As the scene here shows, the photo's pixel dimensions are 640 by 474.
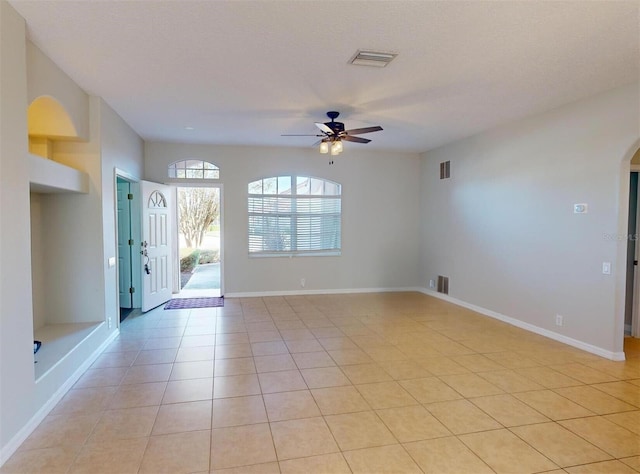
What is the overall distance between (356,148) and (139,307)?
4616 mm

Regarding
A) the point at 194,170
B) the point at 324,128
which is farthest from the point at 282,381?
the point at 194,170

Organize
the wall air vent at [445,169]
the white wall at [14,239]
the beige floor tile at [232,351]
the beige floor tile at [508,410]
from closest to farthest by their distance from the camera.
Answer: the white wall at [14,239] → the beige floor tile at [508,410] → the beige floor tile at [232,351] → the wall air vent at [445,169]

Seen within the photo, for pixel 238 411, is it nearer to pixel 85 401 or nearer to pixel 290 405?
pixel 290 405

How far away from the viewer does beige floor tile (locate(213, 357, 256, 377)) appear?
3486mm

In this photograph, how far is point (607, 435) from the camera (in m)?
2.47

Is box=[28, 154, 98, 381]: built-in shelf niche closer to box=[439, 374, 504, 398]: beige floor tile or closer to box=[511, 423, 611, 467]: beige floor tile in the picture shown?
box=[439, 374, 504, 398]: beige floor tile

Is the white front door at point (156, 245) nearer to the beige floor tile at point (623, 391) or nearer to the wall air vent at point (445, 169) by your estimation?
the wall air vent at point (445, 169)

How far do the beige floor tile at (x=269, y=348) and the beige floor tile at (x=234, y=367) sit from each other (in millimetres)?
213

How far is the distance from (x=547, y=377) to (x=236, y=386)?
9.13 feet

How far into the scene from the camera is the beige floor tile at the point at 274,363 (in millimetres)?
3582

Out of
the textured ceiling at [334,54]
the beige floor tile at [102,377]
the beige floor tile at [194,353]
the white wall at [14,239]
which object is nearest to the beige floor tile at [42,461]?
the white wall at [14,239]

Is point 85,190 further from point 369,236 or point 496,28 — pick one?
point 369,236

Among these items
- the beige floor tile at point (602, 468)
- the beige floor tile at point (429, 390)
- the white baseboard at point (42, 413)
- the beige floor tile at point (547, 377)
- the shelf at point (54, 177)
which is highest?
the shelf at point (54, 177)

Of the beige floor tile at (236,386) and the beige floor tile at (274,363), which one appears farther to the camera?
the beige floor tile at (274,363)
